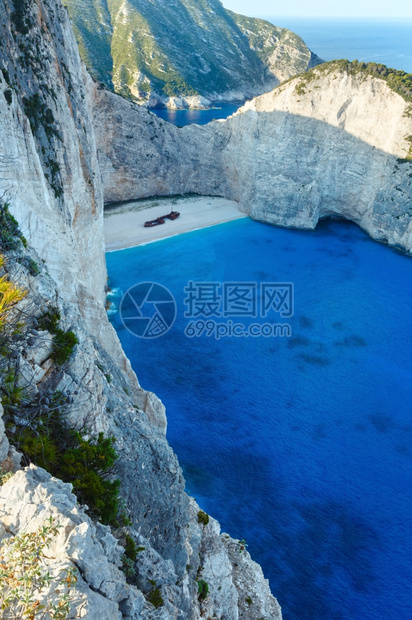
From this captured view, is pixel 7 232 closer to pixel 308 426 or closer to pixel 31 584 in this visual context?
pixel 31 584

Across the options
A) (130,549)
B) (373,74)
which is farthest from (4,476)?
(373,74)

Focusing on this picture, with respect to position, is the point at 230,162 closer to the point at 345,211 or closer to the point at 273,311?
the point at 345,211

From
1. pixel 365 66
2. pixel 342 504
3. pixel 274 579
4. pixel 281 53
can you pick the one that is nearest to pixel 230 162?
pixel 365 66

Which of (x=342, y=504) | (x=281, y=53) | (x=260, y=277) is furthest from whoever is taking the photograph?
(x=281, y=53)

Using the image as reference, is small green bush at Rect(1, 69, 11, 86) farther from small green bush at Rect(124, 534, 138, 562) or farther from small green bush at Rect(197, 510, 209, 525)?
small green bush at Rect(197, 510, 209, 525)

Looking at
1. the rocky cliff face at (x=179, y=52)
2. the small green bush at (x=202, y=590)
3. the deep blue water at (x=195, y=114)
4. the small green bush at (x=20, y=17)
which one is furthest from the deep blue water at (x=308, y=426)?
the rocky cliff face at (x=179, y=52)
